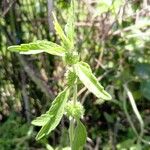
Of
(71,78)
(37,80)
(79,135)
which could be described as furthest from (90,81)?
(37,80)

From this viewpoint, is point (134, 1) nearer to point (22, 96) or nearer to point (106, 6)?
point (106, 6)

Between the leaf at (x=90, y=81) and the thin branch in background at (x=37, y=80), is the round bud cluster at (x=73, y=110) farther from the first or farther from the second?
the thin branch in background at (x=37, y=80)

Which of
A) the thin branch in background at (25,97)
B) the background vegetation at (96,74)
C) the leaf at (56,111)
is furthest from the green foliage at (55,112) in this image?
the thin branch in background at (25,97)

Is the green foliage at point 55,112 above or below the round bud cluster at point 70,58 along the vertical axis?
below

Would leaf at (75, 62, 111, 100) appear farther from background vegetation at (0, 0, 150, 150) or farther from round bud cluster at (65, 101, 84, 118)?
background vegetation at (0, 0, 150, 150)

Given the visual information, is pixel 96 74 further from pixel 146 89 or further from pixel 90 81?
pixel 90 81

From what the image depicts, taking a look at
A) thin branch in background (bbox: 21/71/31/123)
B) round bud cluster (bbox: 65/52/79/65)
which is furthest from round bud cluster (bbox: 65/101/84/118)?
thin branch in background (bbox: 21/71/31/123)
